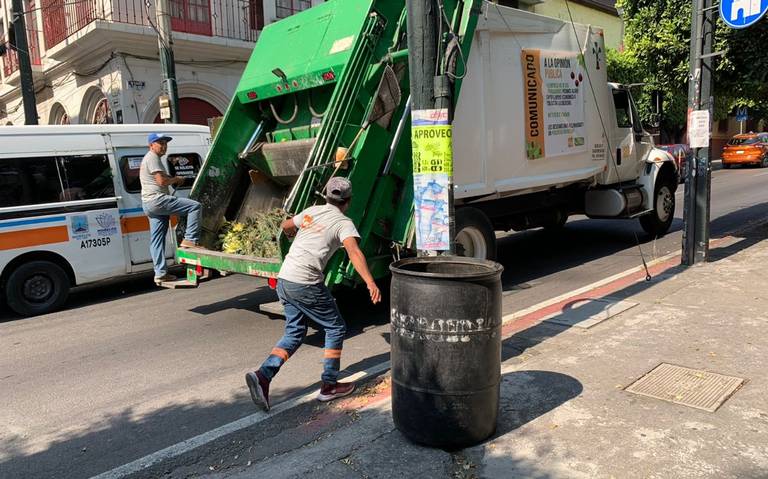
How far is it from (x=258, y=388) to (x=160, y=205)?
3.49 meters

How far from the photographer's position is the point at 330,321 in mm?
4297

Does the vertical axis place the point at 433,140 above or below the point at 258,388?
above

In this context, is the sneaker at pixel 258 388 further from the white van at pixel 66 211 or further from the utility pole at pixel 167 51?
the utility pole at pixel 167 51

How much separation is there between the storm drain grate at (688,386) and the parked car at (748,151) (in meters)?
28.3

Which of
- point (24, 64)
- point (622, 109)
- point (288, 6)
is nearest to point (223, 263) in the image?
point (622, 109)

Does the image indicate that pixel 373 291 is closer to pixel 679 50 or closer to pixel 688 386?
pixel 688 386

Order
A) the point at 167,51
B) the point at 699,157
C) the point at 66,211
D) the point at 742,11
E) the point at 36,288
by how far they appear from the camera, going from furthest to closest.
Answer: the point at 167,51, the point at 699,157, the point at 66,211, the point at 36,288, the point at 742,11

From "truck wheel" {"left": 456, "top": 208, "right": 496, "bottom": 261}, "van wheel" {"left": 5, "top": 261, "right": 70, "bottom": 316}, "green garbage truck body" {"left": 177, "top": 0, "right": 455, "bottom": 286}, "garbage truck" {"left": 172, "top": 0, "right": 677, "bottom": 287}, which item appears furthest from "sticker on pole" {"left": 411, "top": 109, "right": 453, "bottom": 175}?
"van wheel" {"left": 5, "top": 261, "right": 70, "bottom": 316}

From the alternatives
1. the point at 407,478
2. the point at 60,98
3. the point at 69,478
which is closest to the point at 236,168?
the point at 69,478

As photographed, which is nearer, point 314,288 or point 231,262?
point 314,288

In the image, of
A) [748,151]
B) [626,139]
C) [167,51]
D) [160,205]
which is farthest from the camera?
[748,151]

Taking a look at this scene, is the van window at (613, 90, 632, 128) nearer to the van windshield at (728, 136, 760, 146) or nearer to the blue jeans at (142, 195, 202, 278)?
the blue jeans at (142, 195, 202, 278)

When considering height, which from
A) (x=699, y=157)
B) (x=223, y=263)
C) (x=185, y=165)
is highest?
(x=185, y=165)

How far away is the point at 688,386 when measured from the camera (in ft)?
13.8
